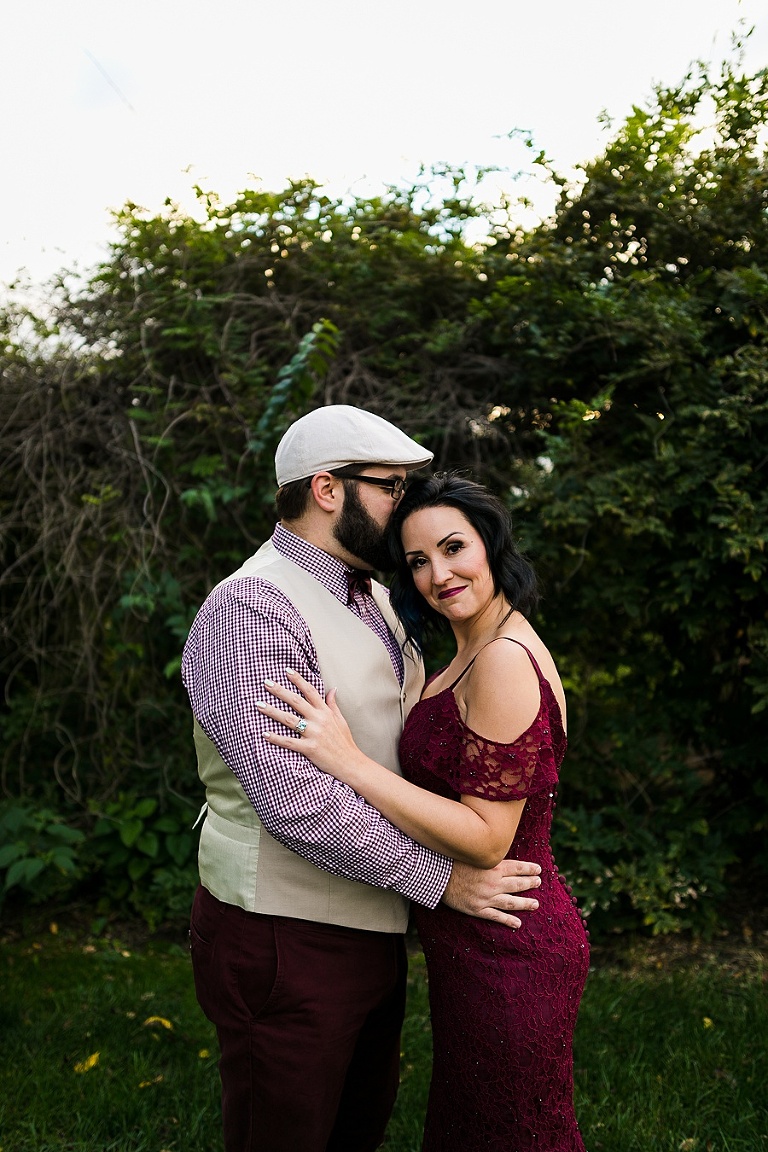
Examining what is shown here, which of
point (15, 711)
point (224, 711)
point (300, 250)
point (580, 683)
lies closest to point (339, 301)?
point (300, 250)

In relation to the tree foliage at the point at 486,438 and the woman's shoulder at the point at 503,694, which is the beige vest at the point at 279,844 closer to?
the woman's shoulder at the point at 503,694

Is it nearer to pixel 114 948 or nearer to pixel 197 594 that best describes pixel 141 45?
pixel 197 594

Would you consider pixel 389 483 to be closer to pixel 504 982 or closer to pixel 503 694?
pixel 503 694

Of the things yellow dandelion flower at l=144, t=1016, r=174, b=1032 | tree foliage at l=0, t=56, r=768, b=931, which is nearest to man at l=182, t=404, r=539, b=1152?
yellow dandelion flower at l=144, t=1016, r=174, b=1032

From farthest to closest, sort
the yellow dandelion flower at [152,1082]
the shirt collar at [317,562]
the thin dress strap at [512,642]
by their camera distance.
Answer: the yellow dandelion flower at [152,1082], the shirt collar at [317,562], the thin dress strap at [512,642]

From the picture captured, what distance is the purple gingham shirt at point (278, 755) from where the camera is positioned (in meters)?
1.82

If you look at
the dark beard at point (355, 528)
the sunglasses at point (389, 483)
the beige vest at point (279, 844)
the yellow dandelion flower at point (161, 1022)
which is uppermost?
the sunglasses at point (389, 483)

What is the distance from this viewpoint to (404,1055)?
3264mm

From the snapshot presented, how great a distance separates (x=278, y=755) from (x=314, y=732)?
86 mm

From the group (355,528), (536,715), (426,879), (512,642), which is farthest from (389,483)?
(426,879)

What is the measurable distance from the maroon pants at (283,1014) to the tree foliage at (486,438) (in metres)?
2.05

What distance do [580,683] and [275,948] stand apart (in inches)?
103

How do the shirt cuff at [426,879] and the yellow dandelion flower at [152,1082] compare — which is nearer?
the shirt cuff at [426,879]

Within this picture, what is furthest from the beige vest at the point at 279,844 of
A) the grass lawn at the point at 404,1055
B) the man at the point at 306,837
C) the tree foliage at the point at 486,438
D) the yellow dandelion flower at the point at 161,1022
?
the tree foliage at the point at 486,438
